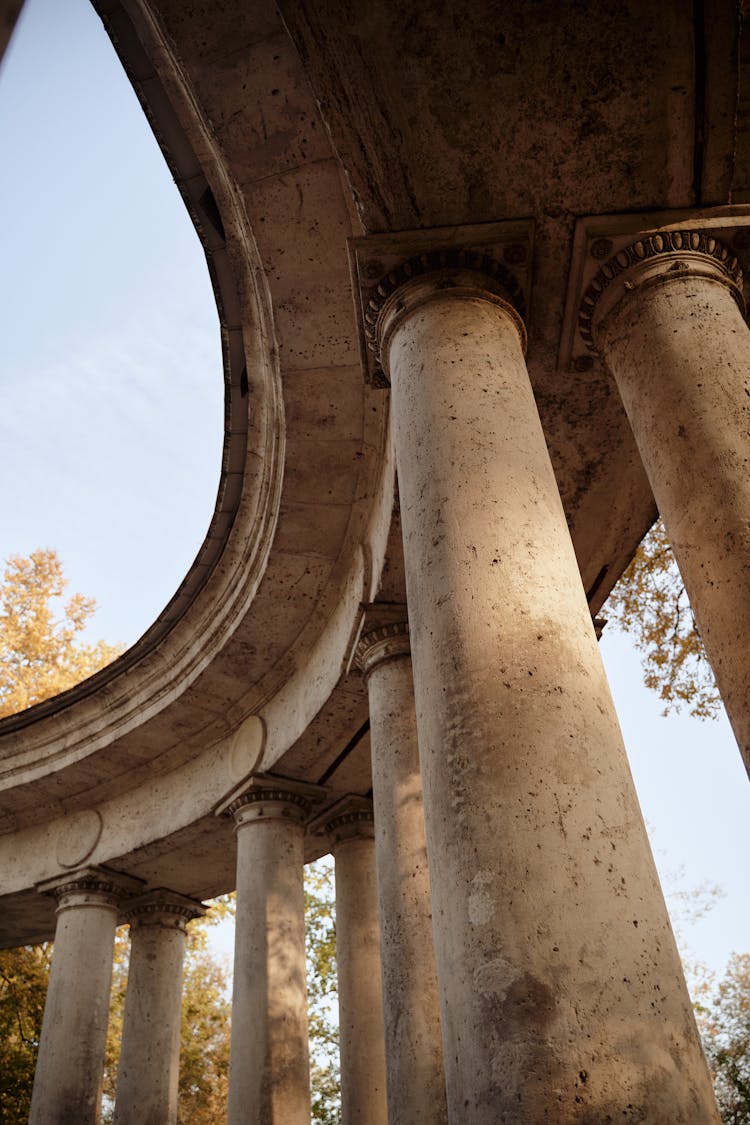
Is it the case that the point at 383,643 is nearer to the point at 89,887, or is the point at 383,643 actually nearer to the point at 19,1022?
the point at 89,887

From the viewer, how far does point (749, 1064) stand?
→ 177ft

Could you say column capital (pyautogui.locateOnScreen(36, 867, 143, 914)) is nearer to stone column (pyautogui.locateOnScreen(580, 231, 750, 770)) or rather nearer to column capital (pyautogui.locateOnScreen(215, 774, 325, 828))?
column capital (pyautogui.locateOnScreen(215, 774, 325, 828))

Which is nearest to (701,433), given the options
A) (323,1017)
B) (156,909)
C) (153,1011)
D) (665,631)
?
(665,631)

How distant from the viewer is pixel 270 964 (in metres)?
27.7

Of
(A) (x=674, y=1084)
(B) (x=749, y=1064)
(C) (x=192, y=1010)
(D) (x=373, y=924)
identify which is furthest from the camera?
(C) (x=192, y=1010)

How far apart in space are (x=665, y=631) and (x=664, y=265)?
2266 cm

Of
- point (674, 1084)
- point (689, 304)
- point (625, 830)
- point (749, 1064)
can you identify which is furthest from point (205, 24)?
point (749, 1064)

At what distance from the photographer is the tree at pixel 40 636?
52875 mm

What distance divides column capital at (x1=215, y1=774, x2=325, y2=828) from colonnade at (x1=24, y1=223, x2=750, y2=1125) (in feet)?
29.7

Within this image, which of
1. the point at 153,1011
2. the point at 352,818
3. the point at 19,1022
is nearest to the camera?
the point at 352,818

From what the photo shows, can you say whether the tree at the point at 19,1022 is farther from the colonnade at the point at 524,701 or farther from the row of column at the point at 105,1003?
the colonnade at the point at 524,701

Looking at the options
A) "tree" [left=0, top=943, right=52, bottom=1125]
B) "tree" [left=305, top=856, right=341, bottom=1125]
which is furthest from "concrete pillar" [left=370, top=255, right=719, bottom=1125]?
"tree" [left=305, top=856, right=341, bottom=1125]

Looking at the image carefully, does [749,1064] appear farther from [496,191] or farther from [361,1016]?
[496,191]

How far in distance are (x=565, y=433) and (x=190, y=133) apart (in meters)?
11.4
